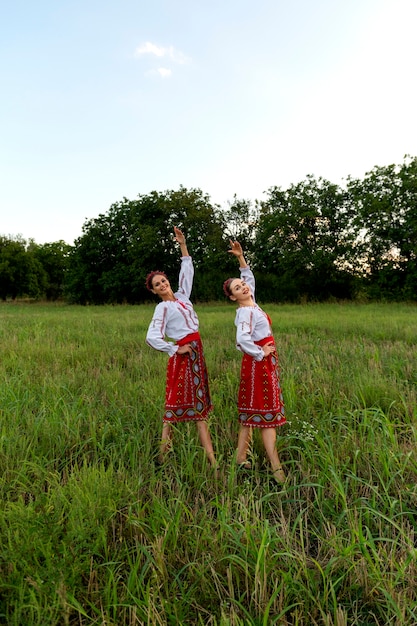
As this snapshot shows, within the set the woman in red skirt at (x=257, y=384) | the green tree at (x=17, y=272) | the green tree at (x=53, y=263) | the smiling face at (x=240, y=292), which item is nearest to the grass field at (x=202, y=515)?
the woman in red skirt at (x=257, y=384)

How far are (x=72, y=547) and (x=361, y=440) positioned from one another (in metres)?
2.27

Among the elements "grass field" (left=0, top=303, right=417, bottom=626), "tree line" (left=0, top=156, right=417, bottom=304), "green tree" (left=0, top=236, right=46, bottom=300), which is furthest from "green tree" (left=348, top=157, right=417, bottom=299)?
"green tree" (left=0, top=236, right=46, bottom=300)

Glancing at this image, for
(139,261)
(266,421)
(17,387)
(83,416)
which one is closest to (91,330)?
(17,387)

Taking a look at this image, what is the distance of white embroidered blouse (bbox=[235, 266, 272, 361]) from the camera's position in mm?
2922

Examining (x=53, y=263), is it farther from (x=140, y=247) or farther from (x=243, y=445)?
(x=243, y=445)

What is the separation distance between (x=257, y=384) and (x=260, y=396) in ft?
0.31

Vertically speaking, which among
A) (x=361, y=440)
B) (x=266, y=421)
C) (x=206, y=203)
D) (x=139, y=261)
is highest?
(x=206, y=203)

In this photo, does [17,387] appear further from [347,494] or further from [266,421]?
[347,494]

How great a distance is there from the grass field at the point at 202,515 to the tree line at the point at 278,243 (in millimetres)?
21538

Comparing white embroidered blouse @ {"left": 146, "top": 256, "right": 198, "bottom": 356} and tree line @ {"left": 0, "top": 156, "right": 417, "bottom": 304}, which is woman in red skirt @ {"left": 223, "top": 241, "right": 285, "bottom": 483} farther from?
tree line @ {"left": 0, "top": 156, "right": 417, "bottom": 304}

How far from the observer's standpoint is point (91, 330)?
10.2 m

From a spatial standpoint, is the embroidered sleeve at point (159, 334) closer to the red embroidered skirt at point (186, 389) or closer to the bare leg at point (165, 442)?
the red embroidered skirt at point (186, 389)

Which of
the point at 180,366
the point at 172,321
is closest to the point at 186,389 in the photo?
the point at 180,366

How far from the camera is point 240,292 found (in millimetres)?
3203
